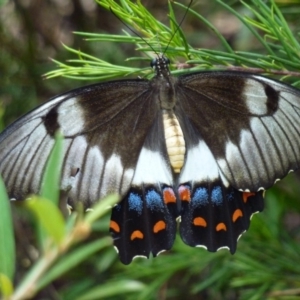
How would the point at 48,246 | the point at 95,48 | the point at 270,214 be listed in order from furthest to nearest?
1. the point at 95,48
2. the point at 270,214
3. the point at 48,246

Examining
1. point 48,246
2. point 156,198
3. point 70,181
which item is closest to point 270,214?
point 156,198

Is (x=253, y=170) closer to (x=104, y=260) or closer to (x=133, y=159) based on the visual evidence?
(x=133, y=159)

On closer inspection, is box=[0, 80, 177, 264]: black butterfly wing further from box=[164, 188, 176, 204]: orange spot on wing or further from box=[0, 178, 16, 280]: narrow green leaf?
box=[0, 178, 16, 280]: narrow green leaf

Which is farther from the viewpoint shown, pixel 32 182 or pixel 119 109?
pixel 119 109

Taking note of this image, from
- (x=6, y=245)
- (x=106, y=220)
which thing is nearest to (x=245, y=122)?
(x=106, y=220)

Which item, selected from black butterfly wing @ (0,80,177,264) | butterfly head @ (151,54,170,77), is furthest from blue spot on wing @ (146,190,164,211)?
butterfly head @ (151,54,170,77)

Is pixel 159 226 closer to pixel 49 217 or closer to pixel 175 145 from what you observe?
pixel 175 145
